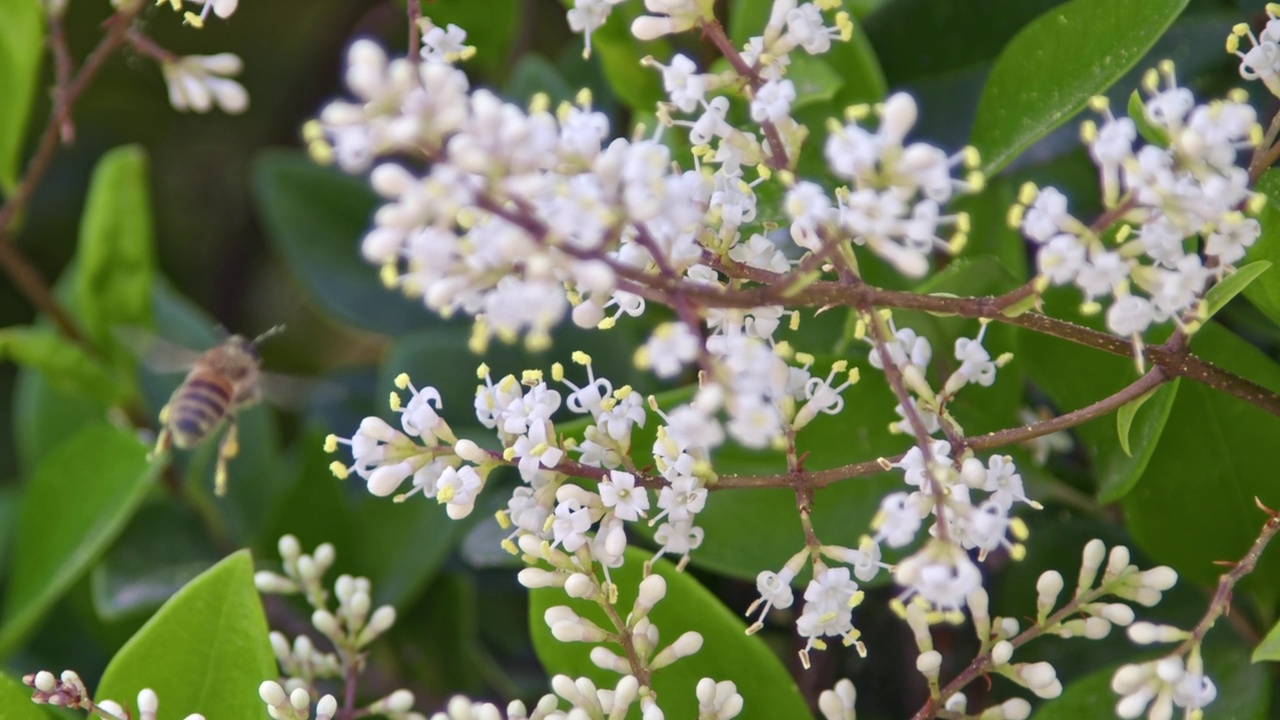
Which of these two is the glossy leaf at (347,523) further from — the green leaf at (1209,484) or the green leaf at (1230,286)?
the green leaf at (1230,286)

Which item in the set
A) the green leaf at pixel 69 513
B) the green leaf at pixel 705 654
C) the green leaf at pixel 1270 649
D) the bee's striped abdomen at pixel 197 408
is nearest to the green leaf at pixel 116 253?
the green leaf at pixel 69 513

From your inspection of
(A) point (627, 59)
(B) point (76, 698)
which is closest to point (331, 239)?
(A) point (627, 59)

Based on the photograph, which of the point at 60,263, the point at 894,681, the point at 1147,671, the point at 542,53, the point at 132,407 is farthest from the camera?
the point at 60,263

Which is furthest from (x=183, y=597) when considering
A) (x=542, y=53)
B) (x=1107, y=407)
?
(x=542, y=53)

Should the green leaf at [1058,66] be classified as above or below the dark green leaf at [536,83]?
above

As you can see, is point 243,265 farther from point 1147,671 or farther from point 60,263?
point 1147,671
